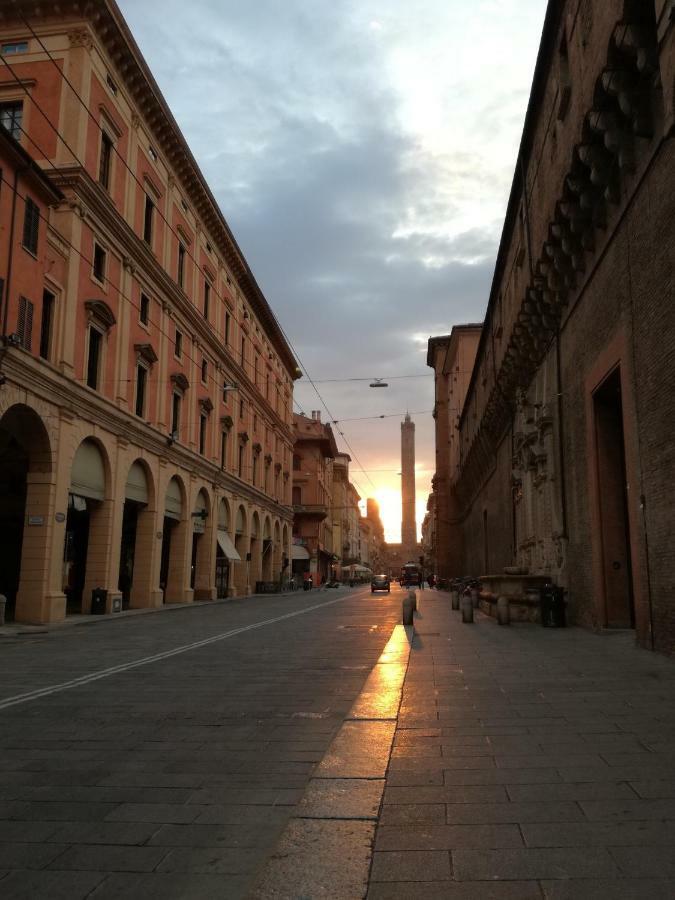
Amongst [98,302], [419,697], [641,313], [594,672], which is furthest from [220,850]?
[98,302]

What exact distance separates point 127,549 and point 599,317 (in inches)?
892

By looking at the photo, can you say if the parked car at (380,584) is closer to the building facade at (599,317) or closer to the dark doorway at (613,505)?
the building facade at (599,317)

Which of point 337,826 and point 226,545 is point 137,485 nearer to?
point 226,545

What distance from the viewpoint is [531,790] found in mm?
4457

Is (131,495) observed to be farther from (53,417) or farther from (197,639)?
(197,639)

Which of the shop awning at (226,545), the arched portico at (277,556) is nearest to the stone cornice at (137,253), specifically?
the shop awning at (226,545)

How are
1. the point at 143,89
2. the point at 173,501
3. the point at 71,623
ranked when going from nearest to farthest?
the point at 71,623 → the point at 143,89 → the point at 173,501

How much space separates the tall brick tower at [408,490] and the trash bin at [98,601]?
10898 centimetres

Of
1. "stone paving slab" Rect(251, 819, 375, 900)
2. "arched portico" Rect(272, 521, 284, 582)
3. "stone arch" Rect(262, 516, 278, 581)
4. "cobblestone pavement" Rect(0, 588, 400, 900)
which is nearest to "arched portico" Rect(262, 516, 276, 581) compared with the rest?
"stone arch" Rect(262, 516, 278, 581)

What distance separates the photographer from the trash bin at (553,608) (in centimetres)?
1652

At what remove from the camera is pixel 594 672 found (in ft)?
30.3

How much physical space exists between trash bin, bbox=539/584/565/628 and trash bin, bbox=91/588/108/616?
46.6 feet

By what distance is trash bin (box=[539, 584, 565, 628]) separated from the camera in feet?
54.2

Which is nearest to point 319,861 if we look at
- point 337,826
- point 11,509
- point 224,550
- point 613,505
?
point 337,826
